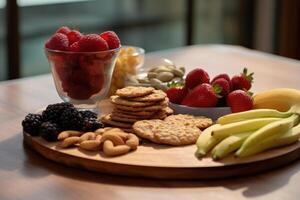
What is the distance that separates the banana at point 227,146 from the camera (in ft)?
Result: 4.27

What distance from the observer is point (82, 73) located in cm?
155

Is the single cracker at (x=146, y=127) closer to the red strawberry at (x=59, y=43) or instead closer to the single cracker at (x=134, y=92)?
the single cracker at (x=134, y=92)

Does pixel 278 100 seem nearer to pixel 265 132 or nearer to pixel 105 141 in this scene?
pixel 265 132

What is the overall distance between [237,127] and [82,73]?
414 mm

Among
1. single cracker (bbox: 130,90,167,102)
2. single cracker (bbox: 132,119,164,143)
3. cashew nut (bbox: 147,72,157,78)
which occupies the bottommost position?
single cracker (bbox: 132,119,164,143)

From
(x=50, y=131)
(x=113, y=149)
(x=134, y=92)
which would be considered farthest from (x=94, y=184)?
(x=134, y=92)

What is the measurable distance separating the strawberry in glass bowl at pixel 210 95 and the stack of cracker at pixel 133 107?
10 cm

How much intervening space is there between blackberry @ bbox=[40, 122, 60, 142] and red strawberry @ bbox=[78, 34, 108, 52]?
0.22 metres

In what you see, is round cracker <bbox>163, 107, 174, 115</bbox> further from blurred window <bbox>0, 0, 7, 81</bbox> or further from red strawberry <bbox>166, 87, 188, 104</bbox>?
blurred window <bbox>0, 0, 7, 81</bbox>

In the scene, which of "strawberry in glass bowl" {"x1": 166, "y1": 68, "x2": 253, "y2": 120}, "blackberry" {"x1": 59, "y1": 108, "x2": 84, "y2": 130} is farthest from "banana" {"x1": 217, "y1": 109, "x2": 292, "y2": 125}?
"blackberry" {"x1": 59, "y1": 108, "x2": 84, "y2": 130}

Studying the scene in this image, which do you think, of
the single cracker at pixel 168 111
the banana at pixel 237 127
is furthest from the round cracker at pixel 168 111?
the banana at pixel 237 127

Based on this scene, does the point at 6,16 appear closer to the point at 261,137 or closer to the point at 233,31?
the point at 233,31

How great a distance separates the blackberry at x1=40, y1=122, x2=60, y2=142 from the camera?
141 centimetres

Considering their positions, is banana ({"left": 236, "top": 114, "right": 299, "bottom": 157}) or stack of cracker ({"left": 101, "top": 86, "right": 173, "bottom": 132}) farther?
stack of cracker ({"left": 101, "top": 86, "right": 173, "bottom": 132})
